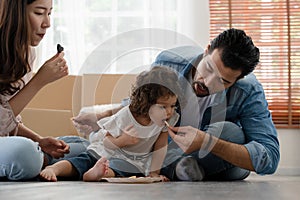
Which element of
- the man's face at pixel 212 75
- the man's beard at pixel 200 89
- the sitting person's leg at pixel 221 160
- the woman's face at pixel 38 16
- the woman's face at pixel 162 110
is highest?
the woman's face at pixel 38 16

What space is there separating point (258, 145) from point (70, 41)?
212 centimetres

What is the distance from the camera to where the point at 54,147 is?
1.93 meters

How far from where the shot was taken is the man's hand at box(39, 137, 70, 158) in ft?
6.32

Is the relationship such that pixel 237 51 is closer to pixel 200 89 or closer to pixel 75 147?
pixel 200 89

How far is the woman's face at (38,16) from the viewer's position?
1.80 metres

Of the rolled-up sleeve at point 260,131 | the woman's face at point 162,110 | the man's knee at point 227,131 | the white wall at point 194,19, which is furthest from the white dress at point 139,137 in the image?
the white wall at point 194,19

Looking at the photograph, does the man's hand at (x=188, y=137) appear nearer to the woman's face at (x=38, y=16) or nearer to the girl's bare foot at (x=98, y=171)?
the girl's bare foot at (x=98, y=171)

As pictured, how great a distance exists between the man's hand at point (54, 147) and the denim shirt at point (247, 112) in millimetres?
403

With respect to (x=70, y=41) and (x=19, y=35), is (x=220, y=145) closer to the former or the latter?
(x=19, y=35)

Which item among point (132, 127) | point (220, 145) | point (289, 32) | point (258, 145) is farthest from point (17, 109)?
point (289, 32)

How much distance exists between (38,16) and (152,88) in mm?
406

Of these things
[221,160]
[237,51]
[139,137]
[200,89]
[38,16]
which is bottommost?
[221,160]

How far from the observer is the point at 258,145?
6.09 feet

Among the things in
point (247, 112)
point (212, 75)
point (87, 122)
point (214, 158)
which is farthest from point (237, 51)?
point (87, 122)
